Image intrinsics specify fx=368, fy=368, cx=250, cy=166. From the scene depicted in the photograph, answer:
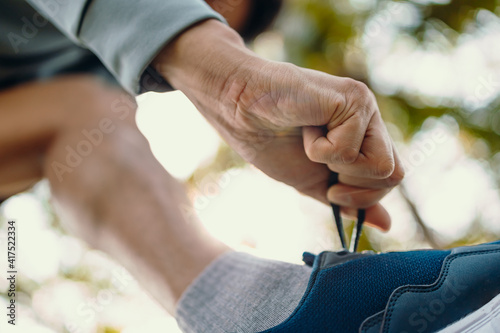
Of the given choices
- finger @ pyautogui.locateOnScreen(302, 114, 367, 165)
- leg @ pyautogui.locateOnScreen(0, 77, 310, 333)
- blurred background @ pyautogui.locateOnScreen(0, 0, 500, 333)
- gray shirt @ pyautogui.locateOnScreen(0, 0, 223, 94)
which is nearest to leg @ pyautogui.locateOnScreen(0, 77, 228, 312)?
leg @ pyautogui.locateOnScreen(0, 77, 310, 333)

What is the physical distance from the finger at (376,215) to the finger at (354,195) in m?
0.03

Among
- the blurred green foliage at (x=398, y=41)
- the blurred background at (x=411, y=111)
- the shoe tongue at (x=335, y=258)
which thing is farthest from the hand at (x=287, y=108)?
the blurred green foliage at (x=398, y=41)

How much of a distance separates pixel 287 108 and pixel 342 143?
0.26 feet

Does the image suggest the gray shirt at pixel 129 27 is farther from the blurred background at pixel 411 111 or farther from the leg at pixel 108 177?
the blurred background at pixel 411 111

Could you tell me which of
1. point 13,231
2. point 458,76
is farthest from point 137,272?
point 458,76

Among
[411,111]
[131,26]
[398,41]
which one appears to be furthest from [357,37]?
[131,26]

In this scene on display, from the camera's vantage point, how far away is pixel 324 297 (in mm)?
419

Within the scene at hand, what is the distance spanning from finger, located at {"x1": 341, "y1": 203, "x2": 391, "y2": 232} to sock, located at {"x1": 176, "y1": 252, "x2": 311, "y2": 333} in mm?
168

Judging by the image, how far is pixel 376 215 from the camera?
→ 0.62m

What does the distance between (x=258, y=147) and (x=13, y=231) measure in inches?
26.6

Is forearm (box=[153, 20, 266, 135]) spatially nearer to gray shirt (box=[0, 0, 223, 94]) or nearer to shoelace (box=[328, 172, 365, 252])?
gray shirt (box=[0, 0, 223, 94])

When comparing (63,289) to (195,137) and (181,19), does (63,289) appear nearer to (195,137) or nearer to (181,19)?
(195,137)

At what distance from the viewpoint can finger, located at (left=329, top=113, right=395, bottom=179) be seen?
448mm

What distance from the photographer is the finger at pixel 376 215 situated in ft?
2.03
